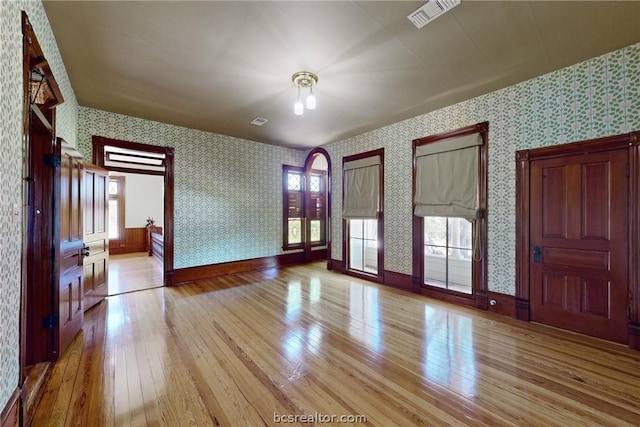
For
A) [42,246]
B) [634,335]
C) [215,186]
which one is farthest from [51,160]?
[634,335]

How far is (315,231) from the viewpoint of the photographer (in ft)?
24.5

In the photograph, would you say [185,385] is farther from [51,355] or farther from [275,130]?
[275,130]

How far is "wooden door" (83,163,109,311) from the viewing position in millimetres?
3395

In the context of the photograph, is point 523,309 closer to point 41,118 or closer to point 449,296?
point 449,296

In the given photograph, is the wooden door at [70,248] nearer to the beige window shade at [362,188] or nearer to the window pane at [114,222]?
the beige window shade at [362,188]

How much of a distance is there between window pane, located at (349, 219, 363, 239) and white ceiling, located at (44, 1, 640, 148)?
2.52m

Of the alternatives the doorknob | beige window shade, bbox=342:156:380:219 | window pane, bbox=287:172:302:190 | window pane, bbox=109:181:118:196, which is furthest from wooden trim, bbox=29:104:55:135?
window pane, bbox=109:181:118:196

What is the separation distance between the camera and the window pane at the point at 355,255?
18.4ft

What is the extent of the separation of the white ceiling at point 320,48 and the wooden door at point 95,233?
1.19 m

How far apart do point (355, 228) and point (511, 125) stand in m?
3.25

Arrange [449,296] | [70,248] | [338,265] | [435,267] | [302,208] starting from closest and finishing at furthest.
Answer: [70,248] → [449,296] → [435,267] → [338,265] → [302,208]

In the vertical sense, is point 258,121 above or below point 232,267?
above

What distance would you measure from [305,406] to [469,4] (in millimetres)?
3264

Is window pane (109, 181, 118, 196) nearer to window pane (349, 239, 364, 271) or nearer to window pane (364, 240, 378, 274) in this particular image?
window pane (349, 239, 364, 271)
